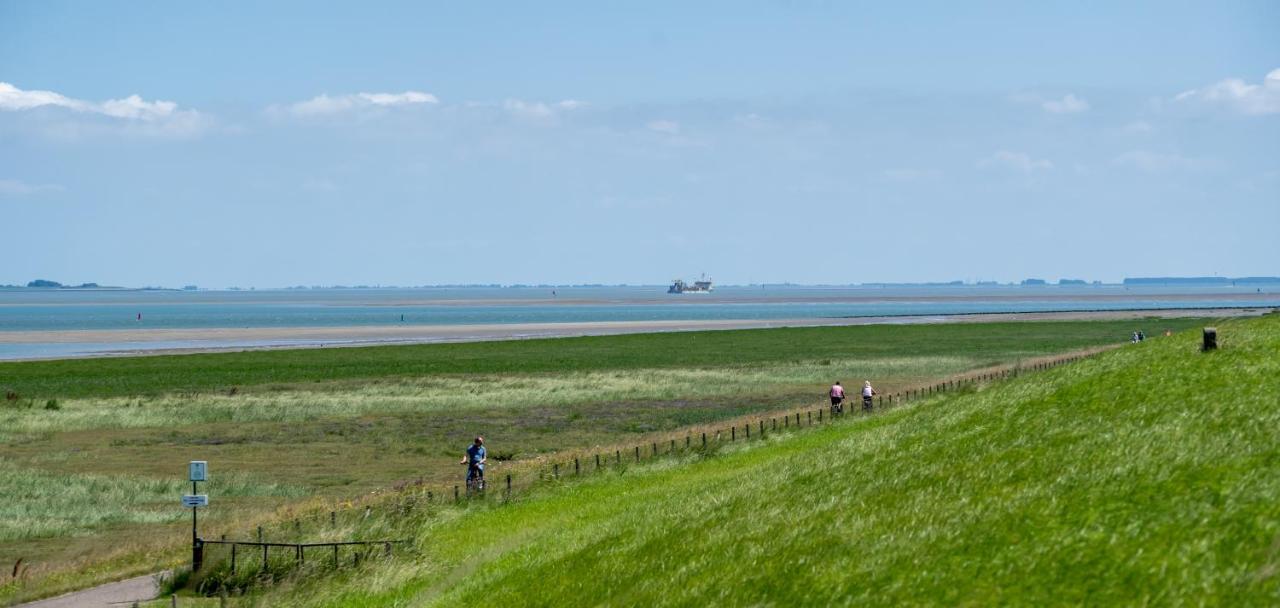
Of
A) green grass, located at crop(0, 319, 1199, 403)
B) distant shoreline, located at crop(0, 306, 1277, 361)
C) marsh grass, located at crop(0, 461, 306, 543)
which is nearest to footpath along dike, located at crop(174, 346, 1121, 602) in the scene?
marsh grass, located at crop(0, 461, 306, 543)

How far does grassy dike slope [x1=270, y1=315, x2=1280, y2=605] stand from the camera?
14047 mm

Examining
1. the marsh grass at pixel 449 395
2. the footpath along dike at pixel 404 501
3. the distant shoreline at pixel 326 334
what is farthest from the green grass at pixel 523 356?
the footpath along dike at pixel 404 501

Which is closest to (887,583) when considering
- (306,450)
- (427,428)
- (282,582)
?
(282,582)

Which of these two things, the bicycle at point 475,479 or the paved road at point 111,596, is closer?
the paved road at point 111,596

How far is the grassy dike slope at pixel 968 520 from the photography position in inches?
553

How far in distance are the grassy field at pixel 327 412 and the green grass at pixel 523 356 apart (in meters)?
0.34

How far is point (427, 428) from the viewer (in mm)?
57438

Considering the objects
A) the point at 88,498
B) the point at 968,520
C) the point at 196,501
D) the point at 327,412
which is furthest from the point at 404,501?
the point at 327,412

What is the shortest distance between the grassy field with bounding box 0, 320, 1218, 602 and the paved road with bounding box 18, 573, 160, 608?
0.82 meters

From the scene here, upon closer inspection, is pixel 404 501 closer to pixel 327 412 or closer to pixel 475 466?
pixel 475 466

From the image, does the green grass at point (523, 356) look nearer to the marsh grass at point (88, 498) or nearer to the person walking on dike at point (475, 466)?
the marsh grass at point (88, 498)

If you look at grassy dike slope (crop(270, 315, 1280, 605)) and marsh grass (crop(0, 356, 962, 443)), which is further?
marsh grass (crop(0, 356, 962, 443))

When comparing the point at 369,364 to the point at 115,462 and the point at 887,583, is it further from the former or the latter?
the point at 887,583

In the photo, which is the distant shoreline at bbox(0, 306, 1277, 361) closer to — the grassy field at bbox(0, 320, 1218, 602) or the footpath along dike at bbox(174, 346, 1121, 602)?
the grassy field at bbox(0, 320, 1218, 602)
